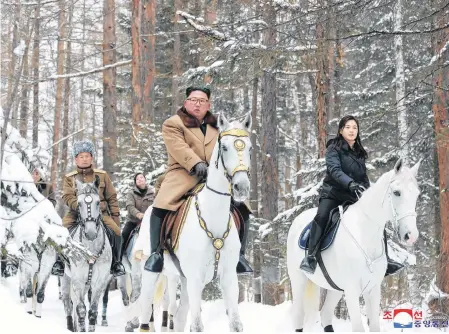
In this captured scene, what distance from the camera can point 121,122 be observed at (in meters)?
23.9

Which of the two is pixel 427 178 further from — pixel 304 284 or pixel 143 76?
pixel 304 284

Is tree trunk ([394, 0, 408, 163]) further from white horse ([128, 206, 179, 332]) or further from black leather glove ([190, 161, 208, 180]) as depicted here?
black leather glove ([190, 161, 208, 180])

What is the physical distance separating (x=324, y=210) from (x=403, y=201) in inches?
50.4

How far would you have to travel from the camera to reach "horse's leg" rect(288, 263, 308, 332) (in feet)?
27.1

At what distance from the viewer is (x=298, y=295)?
27.6 ft

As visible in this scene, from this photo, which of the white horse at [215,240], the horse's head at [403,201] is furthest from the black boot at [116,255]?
the horse's head at [403,201]

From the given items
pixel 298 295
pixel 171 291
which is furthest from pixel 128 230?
pixel 298 295

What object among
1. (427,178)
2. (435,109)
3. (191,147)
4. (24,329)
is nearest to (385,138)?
(427,178)

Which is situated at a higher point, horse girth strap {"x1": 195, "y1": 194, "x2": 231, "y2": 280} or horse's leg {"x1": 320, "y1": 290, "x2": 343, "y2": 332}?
horse girth strap {"x1": 195, "y1": 194, "x2": 231, "y2": 280}

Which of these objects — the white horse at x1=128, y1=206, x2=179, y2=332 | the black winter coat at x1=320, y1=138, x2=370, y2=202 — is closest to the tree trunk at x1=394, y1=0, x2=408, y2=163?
the white horse at x1=128, y1=206, x2=179, y2=332

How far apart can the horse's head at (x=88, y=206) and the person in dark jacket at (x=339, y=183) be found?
10.9 ft

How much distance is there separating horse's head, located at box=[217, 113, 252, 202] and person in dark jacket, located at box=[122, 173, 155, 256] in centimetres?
660

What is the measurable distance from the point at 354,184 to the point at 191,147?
203cm

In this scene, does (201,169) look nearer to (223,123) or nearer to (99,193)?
(223,123)
